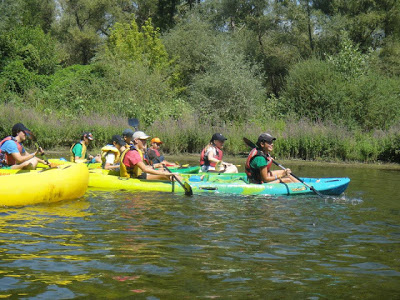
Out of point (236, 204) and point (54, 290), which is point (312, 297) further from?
point (236, 204)

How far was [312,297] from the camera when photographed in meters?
4.54

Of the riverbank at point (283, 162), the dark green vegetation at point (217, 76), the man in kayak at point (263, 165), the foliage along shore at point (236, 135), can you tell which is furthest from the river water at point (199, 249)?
the dark green vegetation at point (217, 76)

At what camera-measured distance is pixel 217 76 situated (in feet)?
86.0

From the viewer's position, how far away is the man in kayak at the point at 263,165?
952 centimetres

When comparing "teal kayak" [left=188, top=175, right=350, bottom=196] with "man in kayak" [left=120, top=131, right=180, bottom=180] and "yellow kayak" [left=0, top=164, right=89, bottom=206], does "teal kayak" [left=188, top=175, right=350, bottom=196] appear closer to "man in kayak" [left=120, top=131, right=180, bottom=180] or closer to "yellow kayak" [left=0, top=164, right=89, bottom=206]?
"man in kayak" [left=120, top=131, right=180, bottom=180]

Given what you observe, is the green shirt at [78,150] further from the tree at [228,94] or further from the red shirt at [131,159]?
the tree at [228,94]

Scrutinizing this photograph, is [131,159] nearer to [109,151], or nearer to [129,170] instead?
[129,170]

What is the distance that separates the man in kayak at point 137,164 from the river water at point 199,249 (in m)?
0.93

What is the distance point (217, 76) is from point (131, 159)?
54.0 ft

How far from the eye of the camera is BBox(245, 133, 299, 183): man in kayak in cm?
952

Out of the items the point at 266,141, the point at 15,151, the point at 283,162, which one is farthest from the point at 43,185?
the point at 283,162

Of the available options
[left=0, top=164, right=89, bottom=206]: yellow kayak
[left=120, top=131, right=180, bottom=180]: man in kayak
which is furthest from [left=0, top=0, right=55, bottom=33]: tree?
[left=0, top=164, right=89, bottom=206]: yellow kayak

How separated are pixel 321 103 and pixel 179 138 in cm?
654

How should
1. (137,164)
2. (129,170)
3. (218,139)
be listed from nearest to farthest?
(137,164)
(129,170)
(218,139)
